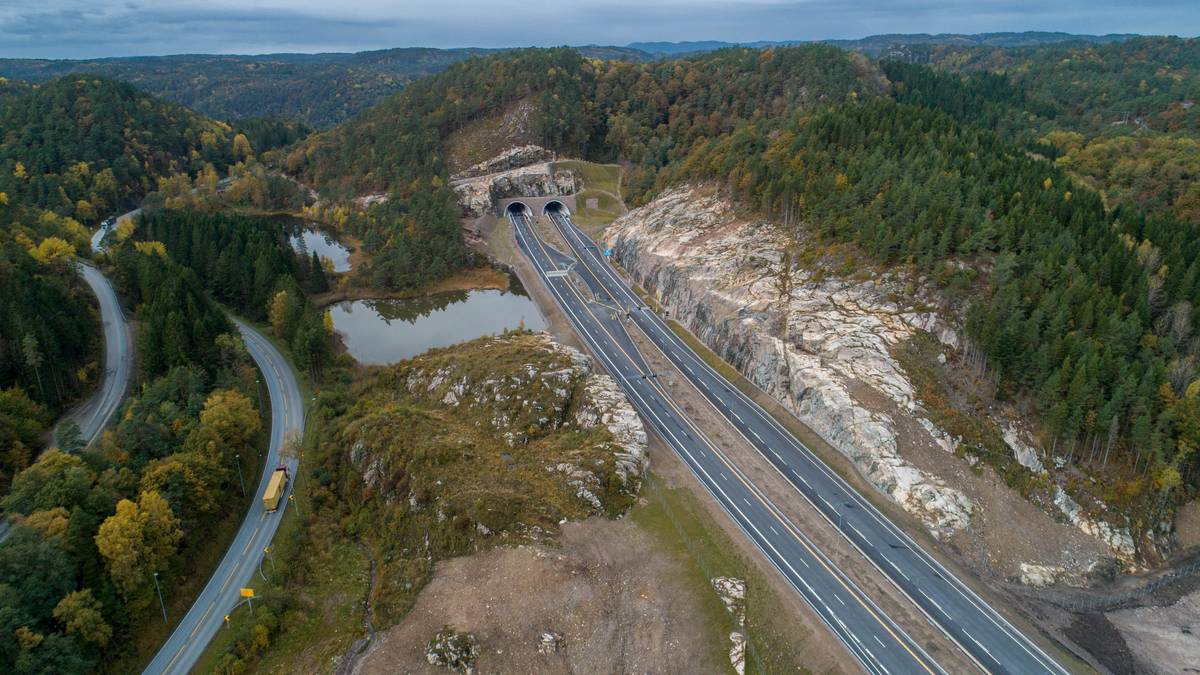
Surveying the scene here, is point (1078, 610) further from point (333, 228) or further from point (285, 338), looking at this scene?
point (333, 228)

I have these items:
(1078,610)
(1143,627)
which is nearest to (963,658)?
(1078,610)

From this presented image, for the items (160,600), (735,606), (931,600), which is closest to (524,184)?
(160,600)

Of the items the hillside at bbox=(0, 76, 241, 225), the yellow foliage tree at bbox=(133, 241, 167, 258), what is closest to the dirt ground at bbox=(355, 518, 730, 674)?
the yellow foliage tree at bbox=(133, 241, 167, 258)

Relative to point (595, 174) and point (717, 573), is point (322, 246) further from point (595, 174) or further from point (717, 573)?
point (717, 573)

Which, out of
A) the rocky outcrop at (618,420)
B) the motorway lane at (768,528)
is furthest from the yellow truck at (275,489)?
the motorway lane at (768,528)

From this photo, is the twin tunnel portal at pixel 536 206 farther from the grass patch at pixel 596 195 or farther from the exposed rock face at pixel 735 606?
the exposed rock face at pixel 735 606

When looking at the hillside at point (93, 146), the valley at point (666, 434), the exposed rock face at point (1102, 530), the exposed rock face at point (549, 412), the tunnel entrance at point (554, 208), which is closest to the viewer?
the valley at point (666, 434)

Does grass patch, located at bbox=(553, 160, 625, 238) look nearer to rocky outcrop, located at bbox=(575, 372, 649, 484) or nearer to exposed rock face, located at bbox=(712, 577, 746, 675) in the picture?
rocky outcrop, located at bbox=(575, 372, 649, 484)
